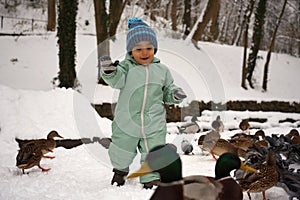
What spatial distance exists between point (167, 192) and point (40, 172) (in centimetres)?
259

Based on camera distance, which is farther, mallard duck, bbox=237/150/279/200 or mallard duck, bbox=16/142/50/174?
mallard duck, bbox=16/142/50/174

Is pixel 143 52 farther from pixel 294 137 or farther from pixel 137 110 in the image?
pixel 294 137

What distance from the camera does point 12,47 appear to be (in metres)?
14.9

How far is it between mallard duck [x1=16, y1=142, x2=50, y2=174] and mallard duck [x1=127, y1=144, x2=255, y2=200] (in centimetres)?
231

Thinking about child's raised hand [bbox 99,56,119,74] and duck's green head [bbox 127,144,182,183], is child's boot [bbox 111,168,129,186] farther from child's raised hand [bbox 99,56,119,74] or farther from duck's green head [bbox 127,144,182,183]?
duck's green head [bbox 127,144,182,183]

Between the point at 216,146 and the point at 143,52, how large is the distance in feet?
5.69

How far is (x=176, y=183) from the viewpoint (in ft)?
6.22

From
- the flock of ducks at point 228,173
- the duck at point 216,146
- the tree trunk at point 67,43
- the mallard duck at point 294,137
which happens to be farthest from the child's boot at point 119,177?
the tree trunk at point 67,43

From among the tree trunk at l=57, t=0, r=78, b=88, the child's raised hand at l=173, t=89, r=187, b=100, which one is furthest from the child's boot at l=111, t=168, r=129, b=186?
the tree trunk at l=57, t=0, r=78, b=88

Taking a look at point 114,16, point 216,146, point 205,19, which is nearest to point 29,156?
point 216,146

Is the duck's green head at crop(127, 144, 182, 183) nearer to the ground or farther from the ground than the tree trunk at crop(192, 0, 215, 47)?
nearer to the ground

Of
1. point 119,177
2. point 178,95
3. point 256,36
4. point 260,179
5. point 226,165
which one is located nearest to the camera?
point 226,165

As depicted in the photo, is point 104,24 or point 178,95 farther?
point 104,24

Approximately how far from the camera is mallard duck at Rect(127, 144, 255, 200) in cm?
189
